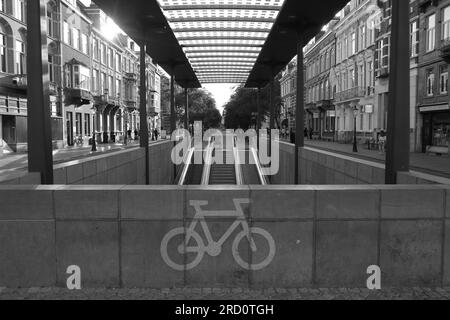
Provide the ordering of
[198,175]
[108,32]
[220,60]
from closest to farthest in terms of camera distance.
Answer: [220,60] < [198,175] < [108,32]

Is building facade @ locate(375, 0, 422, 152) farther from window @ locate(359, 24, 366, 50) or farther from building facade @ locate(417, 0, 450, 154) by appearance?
window @ locate(359, 24, 366, 50)

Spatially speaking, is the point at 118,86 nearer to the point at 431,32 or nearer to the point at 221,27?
the point at 431,32

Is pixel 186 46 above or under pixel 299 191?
above

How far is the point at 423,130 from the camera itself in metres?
27.6

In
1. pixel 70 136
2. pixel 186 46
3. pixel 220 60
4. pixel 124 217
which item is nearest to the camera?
pixel 124 217

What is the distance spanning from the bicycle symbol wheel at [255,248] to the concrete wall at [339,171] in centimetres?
246

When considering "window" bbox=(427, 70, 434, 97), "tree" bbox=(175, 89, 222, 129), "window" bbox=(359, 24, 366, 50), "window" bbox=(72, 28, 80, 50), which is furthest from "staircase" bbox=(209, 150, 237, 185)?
"tree" bbox=(175, 89, 222, 129)

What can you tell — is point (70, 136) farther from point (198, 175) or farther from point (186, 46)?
point (186, 46)

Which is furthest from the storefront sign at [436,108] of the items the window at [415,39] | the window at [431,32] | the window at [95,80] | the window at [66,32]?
the window at [95,80]

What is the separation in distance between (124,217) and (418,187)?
10.7 ft

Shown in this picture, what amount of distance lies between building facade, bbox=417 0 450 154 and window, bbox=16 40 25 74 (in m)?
24.8

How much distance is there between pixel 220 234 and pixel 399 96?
3564 millimetres

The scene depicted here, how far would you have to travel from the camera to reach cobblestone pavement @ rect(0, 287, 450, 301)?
15.2ft
